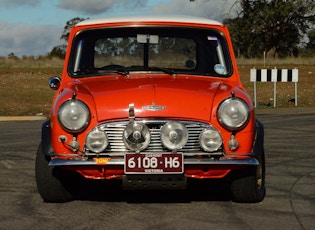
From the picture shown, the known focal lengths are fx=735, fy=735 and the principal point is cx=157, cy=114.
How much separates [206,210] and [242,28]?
149 ft

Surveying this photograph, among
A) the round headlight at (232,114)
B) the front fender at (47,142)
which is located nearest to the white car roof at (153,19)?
the front fender at (47,142)

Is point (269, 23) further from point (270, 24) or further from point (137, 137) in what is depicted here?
point (137, 137)

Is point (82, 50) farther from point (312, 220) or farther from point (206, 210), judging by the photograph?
point (312, 220)

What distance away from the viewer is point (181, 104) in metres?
5.80

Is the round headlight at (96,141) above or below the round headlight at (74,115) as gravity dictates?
below

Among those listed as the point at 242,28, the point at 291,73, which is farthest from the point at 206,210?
the point at 242,28

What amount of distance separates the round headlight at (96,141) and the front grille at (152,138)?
4cm

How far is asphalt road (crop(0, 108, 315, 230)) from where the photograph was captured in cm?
539

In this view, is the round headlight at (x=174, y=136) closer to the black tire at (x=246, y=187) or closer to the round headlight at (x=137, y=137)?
the round headlight at (x=137, y=137)

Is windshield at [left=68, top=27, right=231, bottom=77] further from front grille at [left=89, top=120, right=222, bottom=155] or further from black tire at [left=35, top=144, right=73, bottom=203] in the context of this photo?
front grille at [left=89, top=120, right=222, bottom=155]

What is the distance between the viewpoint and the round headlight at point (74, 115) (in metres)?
5.77

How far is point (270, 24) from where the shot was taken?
170ft

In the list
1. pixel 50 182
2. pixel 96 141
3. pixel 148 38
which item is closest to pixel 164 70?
pixel 148 38

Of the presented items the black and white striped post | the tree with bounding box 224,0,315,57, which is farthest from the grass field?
the tree with bounding box 224,0,315,57
